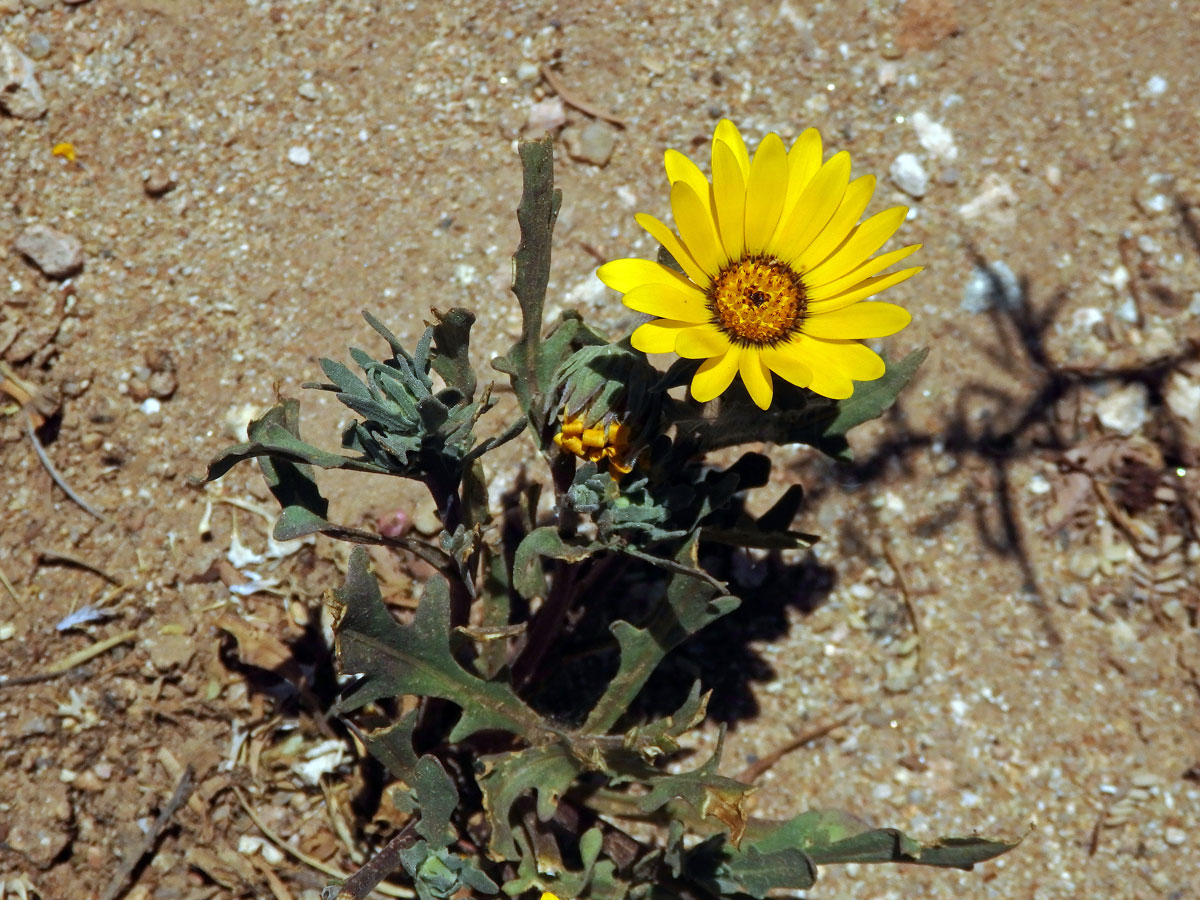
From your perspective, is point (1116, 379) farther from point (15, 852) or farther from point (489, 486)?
point (15, 852)

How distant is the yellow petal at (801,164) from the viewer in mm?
2275

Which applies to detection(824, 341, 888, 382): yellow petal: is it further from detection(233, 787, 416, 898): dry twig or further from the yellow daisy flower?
detection(233, 787, 416, 898): dry twig

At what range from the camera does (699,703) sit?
2406mm

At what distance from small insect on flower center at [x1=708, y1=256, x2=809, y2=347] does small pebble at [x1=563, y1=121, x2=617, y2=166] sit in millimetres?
1482

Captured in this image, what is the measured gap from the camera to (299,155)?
357 cm

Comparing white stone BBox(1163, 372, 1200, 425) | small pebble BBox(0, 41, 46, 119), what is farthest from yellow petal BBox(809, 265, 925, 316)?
small pebble BBox(0, 41, 46, 119)

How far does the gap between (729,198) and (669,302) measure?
0.30 meters

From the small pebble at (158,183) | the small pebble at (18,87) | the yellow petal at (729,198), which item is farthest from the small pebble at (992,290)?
the small pebble at (18,87)

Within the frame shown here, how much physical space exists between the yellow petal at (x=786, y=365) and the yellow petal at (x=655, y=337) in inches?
7.6

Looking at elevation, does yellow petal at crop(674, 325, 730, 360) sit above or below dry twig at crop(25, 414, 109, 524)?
above

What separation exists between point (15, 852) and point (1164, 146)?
4.35 m

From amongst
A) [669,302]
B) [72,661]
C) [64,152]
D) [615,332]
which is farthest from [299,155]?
[669,302]

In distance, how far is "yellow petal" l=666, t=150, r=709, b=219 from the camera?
7.08 ft

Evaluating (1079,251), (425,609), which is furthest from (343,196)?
(1079,251)
